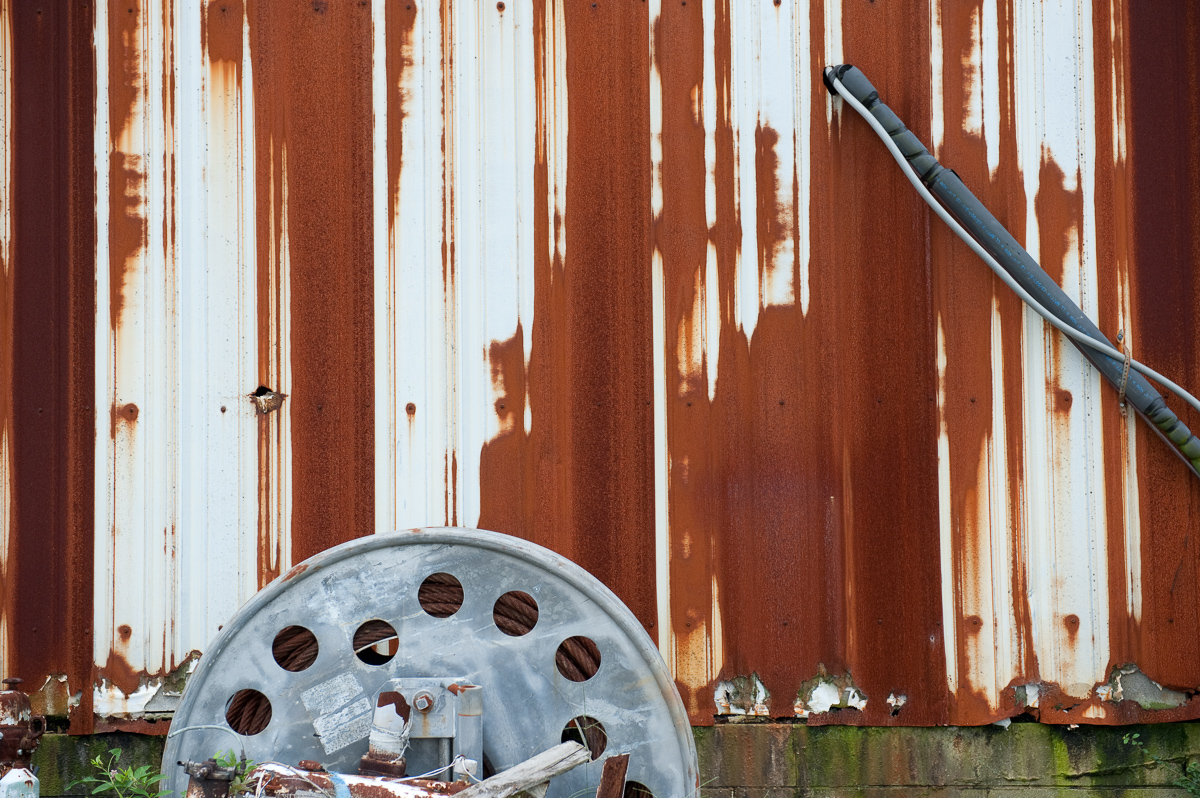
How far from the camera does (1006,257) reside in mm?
2635

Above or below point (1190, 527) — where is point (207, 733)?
below

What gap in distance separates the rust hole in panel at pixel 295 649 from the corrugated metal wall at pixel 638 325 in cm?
52

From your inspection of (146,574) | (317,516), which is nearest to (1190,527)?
(317,516)

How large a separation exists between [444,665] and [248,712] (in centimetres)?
53

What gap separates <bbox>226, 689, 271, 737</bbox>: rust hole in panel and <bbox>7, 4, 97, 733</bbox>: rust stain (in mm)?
867

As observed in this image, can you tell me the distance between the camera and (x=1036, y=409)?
8.79 ft

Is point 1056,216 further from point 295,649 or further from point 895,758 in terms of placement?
point 295,649

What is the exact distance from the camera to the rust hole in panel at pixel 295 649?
2137 mm

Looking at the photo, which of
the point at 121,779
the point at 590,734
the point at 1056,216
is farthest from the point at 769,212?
the point at 121,779

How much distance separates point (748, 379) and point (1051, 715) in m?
1.46

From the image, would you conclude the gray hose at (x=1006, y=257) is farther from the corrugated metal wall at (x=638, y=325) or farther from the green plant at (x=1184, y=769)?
the green plant at (x=1184, y=769)

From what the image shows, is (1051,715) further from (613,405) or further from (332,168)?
(332,168)

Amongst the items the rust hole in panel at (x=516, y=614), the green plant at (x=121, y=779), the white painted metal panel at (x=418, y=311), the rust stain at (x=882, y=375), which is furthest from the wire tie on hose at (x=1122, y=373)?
the green plant at (x=121, y=779)

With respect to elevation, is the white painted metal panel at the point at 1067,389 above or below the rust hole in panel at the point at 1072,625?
above
